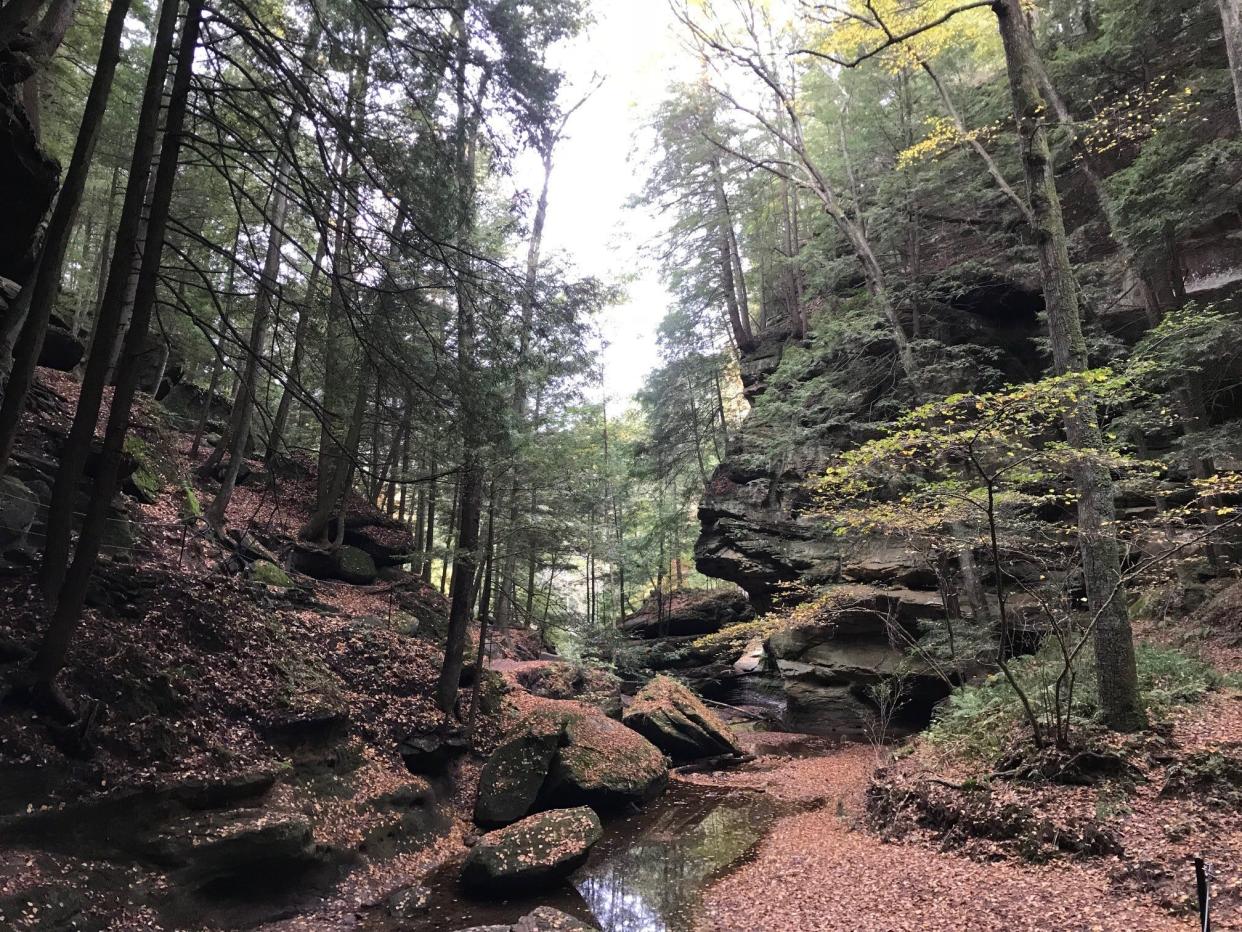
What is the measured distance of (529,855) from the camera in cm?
775

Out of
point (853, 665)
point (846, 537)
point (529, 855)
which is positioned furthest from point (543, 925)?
point (846, 537)

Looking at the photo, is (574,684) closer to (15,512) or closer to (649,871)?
(649,871)

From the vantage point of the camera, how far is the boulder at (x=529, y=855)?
743 cm

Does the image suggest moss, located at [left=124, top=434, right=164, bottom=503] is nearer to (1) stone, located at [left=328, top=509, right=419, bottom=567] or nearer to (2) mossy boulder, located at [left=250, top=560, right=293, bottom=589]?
(2) mossy boulder, located at [left=250, top=560, right=293, bottom=589]

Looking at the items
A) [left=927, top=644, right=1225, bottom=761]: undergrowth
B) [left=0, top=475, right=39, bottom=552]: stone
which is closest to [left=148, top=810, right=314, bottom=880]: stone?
[left=0, top=475, right=39, bottom=552]: stone

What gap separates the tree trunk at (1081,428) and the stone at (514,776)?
8013 mm

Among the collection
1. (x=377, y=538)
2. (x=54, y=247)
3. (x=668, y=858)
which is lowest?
(x=668, y=858)

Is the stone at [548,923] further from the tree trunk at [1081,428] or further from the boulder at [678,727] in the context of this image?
the boulder at [678,727]

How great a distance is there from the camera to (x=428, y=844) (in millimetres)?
8633

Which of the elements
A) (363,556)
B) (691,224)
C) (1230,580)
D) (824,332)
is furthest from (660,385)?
(1230,580)

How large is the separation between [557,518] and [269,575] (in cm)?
569

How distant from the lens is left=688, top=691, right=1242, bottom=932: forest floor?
5297 millimetres

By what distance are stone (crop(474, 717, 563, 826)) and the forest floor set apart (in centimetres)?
345

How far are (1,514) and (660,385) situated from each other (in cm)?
2304
